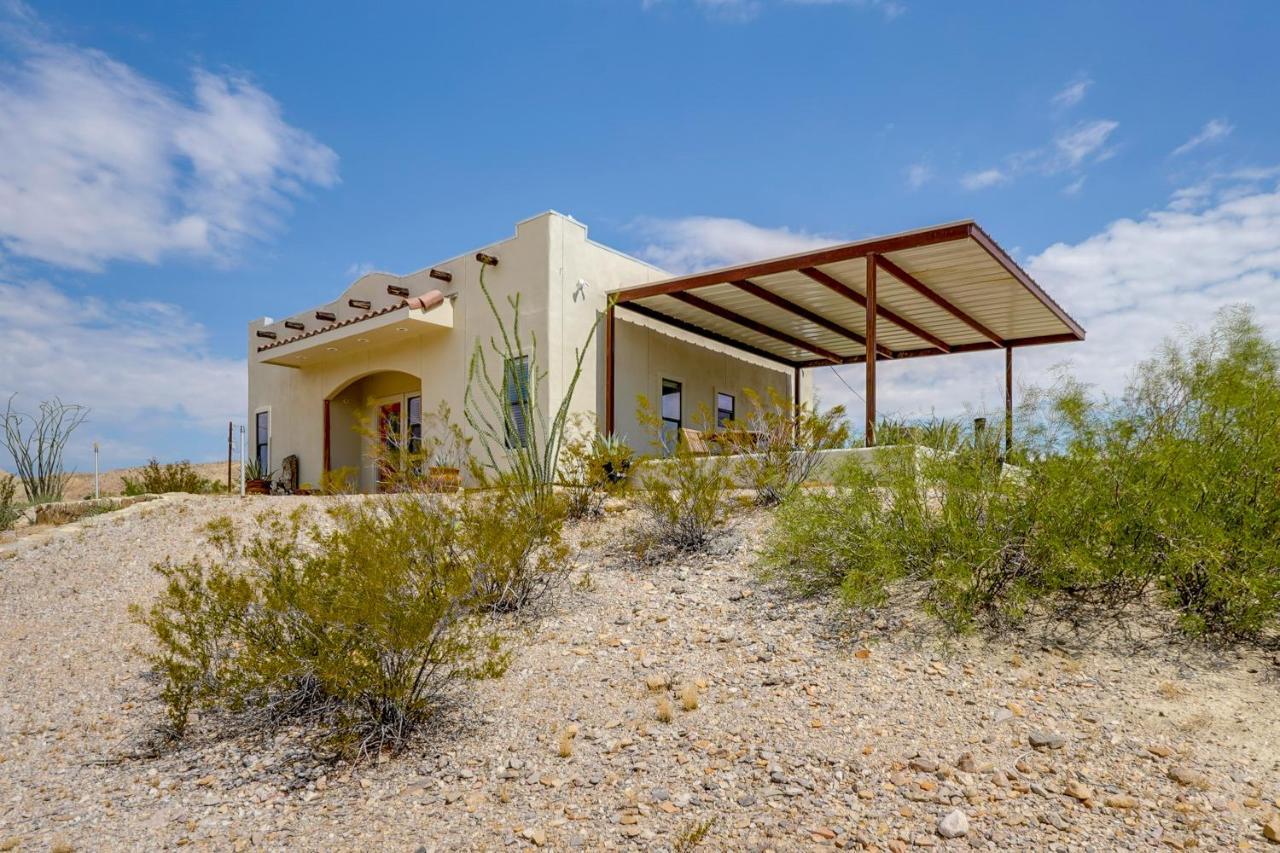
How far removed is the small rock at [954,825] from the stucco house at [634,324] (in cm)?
729

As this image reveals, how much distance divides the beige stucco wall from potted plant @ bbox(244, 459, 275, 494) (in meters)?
0.80

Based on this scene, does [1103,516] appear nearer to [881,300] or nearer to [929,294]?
[929,294]

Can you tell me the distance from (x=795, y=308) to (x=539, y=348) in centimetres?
422

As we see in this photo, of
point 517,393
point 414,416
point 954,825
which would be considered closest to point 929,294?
point 517,393

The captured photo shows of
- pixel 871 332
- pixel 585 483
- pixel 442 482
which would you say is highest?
pixel 871 332

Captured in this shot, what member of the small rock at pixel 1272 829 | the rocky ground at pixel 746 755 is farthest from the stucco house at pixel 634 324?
the small rock at pixel 1272 829

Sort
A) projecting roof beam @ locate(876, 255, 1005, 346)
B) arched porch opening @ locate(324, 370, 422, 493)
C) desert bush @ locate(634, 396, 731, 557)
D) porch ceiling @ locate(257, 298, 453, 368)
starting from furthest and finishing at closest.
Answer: arched porch opening @ locate(324, 370, 422, 493)
porch ceiling @ locate(257, 298, 453, 368)
projecting roof beam @ locate(876, 255, 1005, 346)
desert bush @ locate(634, 396, 731, 557)

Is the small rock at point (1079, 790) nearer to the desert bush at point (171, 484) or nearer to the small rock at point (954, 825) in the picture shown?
the small rock at point (954, 825)

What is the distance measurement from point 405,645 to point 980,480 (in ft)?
12.4

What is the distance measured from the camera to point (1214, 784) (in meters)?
3.57

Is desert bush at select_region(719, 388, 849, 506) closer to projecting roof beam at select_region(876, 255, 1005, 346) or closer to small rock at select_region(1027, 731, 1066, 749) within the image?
projecting roof beam at select_region(876, 255, 1005, 346)

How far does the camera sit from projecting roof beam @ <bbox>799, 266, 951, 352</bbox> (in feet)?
38.0

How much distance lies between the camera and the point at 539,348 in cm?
1262

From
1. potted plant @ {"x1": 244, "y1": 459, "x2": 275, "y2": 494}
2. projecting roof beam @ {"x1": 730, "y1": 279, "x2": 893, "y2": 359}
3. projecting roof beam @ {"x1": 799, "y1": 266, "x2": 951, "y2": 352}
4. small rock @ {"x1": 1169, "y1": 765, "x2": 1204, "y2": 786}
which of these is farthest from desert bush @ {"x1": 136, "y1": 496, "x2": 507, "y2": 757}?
potted plant @ {"x1": 244, "y1": 459, "x2": 275, "y2": 494}
